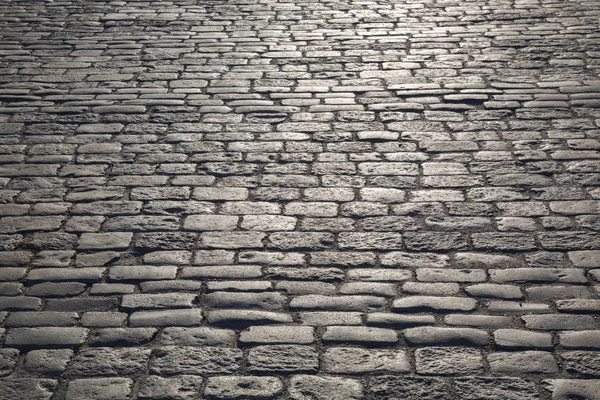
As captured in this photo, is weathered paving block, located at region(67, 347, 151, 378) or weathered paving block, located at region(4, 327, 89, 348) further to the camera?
weathered paving block, located at region(4, 327, 89, 348)

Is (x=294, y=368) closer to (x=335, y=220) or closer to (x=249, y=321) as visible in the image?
(x=249, y=321)

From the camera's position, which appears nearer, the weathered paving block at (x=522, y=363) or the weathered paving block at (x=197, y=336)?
the weathered paving block at (x=522, y=363)

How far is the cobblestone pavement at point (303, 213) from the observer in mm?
3855

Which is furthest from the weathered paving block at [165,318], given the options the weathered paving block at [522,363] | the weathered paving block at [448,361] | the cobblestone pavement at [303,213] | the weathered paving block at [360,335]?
the weathered paving block at [522,363]

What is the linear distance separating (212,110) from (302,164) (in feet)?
4.40

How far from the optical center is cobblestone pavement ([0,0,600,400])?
3.86 m

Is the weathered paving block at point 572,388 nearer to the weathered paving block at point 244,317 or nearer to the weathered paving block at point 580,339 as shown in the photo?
the weathered paving block at point 580,339

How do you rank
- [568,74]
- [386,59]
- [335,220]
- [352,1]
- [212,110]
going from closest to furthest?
1. [335,220]
2. [212,110]
3. [568,74]
4. [386,59]
5. [352,1]

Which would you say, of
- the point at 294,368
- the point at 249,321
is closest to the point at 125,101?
the point at 249,321

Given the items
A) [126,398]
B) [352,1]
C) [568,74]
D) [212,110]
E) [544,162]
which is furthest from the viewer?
[352,1]

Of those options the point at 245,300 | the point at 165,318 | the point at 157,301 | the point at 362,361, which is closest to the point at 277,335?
the point at 245,300

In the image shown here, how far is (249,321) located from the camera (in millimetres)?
4160

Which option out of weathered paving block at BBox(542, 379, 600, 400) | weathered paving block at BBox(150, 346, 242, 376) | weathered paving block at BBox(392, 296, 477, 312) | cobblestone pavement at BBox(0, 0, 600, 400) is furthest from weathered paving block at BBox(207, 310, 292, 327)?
weathered paving block at BBox(542, 379, 600, 400)

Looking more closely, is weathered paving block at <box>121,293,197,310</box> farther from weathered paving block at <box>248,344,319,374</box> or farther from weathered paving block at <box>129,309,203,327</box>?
weathered paving block at <box>248,344,319,374</box>
